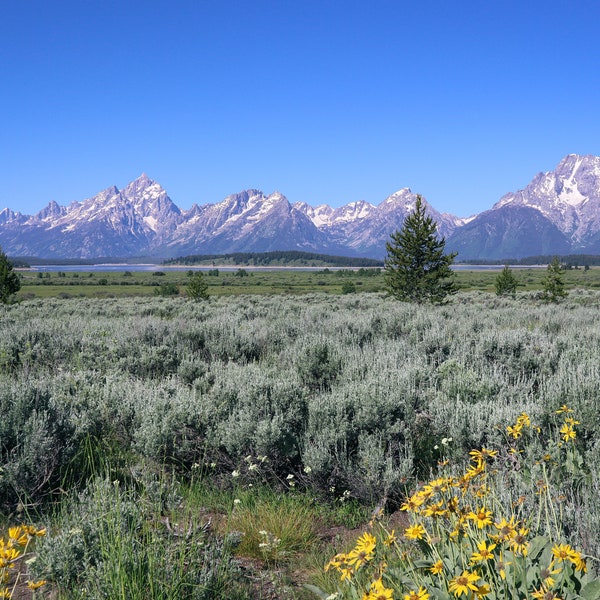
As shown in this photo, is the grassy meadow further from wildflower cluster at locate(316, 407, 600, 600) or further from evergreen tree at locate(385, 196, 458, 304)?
evergreen tree at locate(385, 196, 458, 304)

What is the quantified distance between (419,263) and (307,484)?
2854 centimetres

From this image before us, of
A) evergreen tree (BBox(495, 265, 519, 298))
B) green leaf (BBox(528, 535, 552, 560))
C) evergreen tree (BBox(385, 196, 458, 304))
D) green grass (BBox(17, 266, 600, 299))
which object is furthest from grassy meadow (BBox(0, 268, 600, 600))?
green grass (BBox(17, 266, 600, 299))

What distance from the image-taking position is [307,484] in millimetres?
4797

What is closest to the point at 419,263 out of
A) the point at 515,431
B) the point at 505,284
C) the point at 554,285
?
the point at 554,285

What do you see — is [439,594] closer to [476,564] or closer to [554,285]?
[476,564]

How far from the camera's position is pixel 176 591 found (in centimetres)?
279

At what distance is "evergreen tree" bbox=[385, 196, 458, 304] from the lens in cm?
3150

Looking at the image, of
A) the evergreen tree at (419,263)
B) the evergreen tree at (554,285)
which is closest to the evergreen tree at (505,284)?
the evergreen tree at (554,285)

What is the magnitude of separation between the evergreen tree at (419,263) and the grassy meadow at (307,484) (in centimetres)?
2330

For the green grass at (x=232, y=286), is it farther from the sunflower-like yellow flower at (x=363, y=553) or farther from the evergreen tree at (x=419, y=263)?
the sunflower-like yellow flower at (x=363, y=553)

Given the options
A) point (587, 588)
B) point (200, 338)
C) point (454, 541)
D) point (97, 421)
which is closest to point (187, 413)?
point (97, 421)

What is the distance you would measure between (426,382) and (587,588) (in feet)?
16.3

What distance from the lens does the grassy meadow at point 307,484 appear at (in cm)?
250

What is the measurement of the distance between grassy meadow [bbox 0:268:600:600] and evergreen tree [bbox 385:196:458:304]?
23.3 meters
